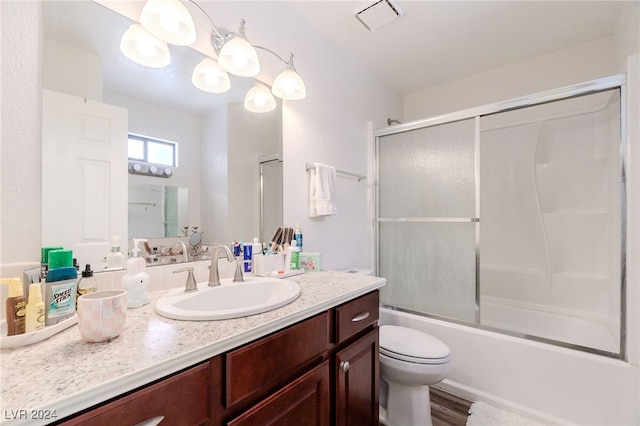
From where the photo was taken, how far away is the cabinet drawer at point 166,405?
475 millimetres

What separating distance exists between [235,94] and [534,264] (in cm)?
275

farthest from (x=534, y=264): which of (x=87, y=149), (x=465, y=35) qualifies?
Answer: (x=87, y=149)

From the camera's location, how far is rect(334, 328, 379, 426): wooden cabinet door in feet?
3.35

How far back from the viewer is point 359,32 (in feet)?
6.09

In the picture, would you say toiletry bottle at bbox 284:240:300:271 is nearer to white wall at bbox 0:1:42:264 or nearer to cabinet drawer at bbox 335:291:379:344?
cabinet drawer at bbox 335:291:379:344

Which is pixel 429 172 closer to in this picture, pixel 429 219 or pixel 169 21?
pixel 429 219

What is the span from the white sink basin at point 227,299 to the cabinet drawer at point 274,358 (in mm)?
103

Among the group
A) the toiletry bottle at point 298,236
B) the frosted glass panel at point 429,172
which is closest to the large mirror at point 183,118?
the toiletry bottle at point 298,236

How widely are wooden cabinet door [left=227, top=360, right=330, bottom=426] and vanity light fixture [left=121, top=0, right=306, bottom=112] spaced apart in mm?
1240

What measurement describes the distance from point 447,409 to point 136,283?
179 cm

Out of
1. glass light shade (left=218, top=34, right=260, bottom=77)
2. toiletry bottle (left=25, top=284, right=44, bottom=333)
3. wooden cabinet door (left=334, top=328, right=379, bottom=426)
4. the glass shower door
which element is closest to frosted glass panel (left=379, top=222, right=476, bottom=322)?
the glass shower door

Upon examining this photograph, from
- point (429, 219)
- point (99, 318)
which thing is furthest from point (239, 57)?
point (429, 219)

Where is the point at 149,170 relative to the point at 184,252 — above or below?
above

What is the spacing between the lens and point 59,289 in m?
0.71
